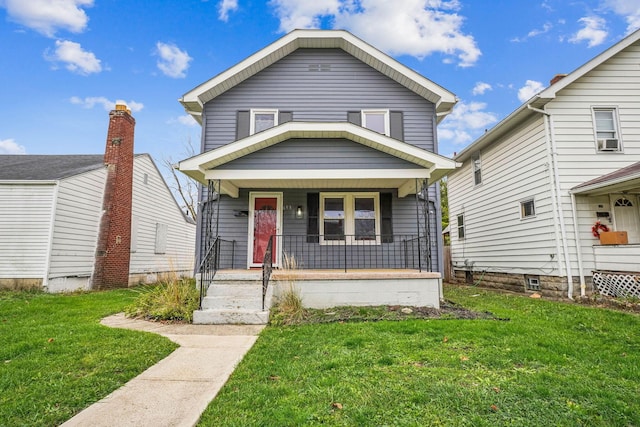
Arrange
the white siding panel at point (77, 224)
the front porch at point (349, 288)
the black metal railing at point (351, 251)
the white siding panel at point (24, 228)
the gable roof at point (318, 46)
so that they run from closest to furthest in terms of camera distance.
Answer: the front porch at point (349, 288) < the black metal railing at point (351, 251) < the gable roof at point (318, 46) < the white siding panel at point (24, 228) < the white siding panel at point (77, 224)

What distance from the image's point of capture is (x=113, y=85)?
17.6 m

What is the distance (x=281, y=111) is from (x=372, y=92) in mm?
2753

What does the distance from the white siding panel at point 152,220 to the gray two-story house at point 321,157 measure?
497 centimetres

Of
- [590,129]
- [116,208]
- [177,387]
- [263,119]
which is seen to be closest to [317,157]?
[263,119]

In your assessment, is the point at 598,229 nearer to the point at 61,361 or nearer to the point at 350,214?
the point at 350,214

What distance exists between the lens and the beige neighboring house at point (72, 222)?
10.1 meters

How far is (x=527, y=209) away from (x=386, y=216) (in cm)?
447

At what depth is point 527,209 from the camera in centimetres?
1009

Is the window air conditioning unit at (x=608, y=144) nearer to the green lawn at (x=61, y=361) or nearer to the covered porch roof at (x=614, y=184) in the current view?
the covered porch roof at (x=614, y=184)

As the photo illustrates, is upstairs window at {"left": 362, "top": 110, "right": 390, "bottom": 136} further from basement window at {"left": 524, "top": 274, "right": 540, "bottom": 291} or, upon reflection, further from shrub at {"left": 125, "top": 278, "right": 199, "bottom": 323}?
shrub at {"left": 125, "top": 278, "right": 199, "bottom": 323}

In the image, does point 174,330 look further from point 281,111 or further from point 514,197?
point 514,197

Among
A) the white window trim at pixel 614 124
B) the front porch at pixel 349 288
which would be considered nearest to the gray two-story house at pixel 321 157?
the front porch at pixel 349 288

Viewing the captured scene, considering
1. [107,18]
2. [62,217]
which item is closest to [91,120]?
[107,18]

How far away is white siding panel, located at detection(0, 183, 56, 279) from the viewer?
10.0 meters
